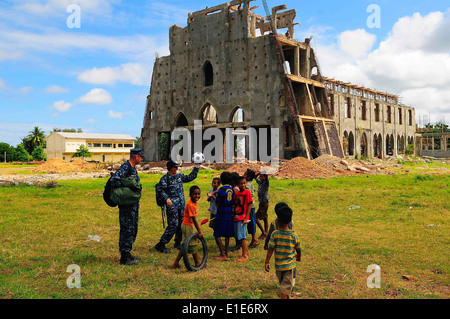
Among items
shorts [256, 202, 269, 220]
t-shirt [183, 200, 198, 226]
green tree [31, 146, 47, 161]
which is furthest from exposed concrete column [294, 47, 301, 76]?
green tree [31, 146, 47, 161]

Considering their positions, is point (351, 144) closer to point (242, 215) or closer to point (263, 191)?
point (263, 191)

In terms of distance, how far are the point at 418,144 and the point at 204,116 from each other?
3713 cm

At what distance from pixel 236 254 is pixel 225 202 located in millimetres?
1086

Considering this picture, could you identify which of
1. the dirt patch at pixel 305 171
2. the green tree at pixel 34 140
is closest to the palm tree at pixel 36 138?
the green tree at pixel 34 140

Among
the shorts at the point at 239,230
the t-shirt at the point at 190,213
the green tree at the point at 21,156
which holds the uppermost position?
the green tree at the point at 21,156

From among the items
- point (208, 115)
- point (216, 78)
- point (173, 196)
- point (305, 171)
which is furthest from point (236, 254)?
point (208, 115)

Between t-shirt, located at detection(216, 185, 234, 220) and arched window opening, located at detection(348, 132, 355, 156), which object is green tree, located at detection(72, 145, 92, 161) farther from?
t-shirt, located at detection(216, 185, 234, 220)

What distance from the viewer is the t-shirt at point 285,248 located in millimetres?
4324

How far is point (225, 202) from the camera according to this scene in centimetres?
618

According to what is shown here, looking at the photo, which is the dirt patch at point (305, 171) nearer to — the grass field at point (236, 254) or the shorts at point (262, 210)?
the grass field at point (236, 254)

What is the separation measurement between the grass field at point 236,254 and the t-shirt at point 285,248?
530mm

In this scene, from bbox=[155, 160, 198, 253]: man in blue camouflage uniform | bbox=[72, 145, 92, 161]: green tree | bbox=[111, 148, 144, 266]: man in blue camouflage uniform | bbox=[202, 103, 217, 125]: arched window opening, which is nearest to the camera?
bbox=[111, 148, 144, 266]: man in blue camouflage uniform

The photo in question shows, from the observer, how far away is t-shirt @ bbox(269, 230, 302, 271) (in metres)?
4.32
